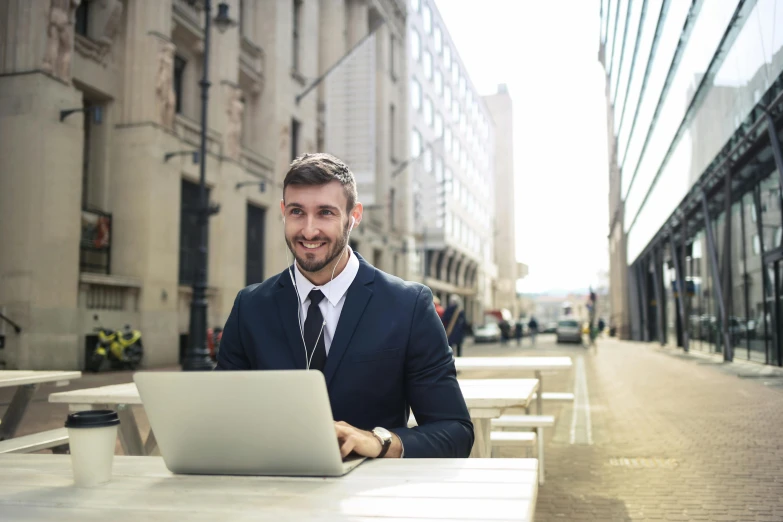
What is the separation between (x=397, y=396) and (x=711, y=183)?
16.2m

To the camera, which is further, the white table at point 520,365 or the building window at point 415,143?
the building window at point 415,143

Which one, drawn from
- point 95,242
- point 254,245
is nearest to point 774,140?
point 95,242

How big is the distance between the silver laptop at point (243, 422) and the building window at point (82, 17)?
58.9 feet

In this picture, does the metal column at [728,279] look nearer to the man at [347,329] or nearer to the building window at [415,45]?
the man at [347,329]

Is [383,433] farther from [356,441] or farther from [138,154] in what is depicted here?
[138,154]

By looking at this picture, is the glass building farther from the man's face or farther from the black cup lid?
the black cup lid

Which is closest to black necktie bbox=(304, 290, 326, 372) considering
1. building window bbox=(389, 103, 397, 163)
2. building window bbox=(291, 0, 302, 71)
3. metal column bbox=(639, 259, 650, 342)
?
building window bbox=(291, 0, 302, 71)

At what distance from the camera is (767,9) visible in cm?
976

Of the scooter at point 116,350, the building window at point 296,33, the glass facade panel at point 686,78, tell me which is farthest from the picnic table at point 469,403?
the building window at point 296,33

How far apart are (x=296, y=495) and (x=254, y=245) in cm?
2439

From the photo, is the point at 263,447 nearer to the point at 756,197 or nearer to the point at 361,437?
the point at 361,437

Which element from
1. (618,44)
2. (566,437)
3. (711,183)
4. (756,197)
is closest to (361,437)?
(566,437)

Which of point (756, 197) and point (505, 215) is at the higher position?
point (505, 215)

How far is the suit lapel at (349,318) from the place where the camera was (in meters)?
2.26
